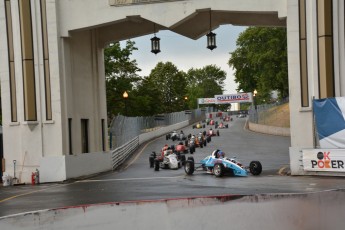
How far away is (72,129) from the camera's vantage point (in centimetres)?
2439

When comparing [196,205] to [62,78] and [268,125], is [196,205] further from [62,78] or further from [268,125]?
[268,125]

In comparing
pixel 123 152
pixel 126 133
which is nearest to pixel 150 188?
pixel 123 152

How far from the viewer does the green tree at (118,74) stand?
2472 inches

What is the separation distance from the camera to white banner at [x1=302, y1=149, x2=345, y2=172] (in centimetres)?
1919

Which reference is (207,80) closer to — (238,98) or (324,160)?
(238,98)

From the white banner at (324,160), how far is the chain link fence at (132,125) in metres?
14.1

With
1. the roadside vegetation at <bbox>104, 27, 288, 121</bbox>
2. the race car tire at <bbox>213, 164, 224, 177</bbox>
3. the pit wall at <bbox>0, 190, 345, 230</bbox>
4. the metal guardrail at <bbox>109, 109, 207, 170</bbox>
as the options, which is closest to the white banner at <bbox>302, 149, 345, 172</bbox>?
the race car tire at <bbox>213, 164, 224, 177</bbox>

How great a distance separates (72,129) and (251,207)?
1525cm

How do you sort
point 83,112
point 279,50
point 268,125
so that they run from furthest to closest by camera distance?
point 279,50, point 268,125, point 83,112

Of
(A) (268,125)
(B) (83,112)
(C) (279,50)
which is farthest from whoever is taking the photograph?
(C) (279,50)

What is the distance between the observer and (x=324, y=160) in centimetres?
1978

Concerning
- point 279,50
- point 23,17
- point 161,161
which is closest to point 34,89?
point 23,17

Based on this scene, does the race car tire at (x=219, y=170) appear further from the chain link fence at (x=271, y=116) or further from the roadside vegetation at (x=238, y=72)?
the chain link fence at (x=271, y=116)

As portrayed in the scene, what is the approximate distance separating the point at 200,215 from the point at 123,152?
24813 millimetres
